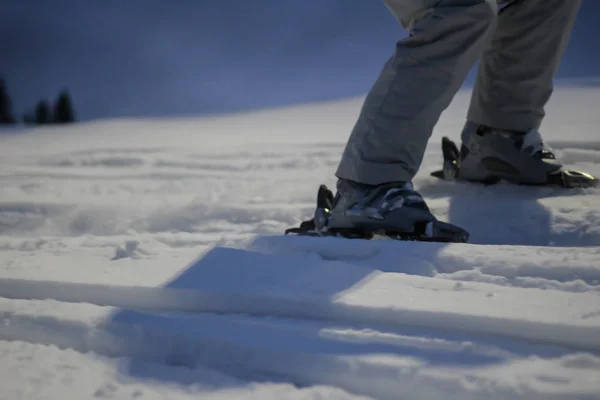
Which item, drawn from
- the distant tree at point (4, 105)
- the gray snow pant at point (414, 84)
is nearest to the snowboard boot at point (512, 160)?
the gray snow pant at point (414, 84)

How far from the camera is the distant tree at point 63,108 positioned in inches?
378

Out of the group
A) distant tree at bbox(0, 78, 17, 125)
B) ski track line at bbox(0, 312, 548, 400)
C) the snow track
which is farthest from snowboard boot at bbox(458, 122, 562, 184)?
distant tree at bbox(0, 78, 17, 125)

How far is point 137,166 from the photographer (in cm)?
194

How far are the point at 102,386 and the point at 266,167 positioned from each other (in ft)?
4.55

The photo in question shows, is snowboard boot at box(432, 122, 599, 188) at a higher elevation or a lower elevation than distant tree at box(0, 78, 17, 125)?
lower

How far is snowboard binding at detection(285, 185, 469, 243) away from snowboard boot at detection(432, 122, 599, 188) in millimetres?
473

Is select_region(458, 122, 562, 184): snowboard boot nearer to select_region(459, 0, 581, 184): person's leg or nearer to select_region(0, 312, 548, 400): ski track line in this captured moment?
select_region(459, 0, 581, 184): person's leg

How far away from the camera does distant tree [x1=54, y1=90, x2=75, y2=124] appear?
9594 mm

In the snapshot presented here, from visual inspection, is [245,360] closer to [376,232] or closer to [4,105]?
[376,232]

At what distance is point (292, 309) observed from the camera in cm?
64

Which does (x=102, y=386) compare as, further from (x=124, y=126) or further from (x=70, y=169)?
(x=124, y=126)

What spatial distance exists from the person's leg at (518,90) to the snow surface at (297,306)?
87 millimetres

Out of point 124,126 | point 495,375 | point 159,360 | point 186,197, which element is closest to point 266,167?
point 186,197

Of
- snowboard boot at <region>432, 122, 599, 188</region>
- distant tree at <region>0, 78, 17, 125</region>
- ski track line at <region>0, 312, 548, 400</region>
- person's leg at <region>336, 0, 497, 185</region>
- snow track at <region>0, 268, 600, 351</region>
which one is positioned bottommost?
ski track line at <region>0, 312, 548, 400</region>
